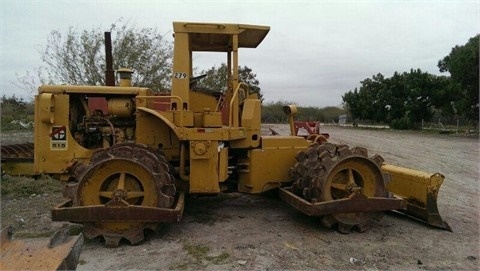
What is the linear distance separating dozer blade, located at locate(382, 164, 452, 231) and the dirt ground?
16 cm

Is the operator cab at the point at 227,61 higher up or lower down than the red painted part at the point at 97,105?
higher up

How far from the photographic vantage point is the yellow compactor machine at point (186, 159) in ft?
16.7

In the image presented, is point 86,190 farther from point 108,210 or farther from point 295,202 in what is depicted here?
point 295,202

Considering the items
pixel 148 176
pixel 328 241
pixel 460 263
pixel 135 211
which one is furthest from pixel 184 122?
pixel 460 263

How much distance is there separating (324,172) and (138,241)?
2.57 meters

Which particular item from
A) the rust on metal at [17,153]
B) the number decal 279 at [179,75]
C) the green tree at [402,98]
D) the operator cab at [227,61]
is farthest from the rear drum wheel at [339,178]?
the green tree at [402,98]

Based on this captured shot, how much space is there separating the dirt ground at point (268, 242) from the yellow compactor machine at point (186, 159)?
289mm

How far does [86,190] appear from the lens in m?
5.09

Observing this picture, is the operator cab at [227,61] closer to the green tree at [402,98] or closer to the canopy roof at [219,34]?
the canopy roof at [219,34]

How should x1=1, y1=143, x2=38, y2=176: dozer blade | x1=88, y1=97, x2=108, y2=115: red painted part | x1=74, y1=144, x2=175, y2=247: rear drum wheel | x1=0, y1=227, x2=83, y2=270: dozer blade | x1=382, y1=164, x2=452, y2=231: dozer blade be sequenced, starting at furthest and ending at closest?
x1=1, y1=143, x2=38, y2=176: dozer blade → x1=88, y1=97, x2=108, y2=115: red painted part → x1=382, y1=164, x2=452, y2=231: dozer blade → x1=74, y1=144, x2=175, y2=247: rear drum wheel → x1=0, y1=227, x2=83, y2=270: dozer blade

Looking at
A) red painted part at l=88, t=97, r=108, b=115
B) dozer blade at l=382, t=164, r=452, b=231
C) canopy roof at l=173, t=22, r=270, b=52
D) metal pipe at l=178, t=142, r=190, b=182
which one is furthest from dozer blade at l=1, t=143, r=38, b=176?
dozer blade at l=382, t=164, r=452, b=231

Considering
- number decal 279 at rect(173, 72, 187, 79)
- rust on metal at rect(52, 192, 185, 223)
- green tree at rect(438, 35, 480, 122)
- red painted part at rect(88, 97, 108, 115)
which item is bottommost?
rust on metal at rect(52, 192, 185, 223)

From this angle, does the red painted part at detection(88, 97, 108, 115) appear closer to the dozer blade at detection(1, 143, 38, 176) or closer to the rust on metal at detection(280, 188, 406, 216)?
the dozer blade at detection(1, 143, 38, 176)

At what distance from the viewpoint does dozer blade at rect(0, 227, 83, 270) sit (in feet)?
9.63
